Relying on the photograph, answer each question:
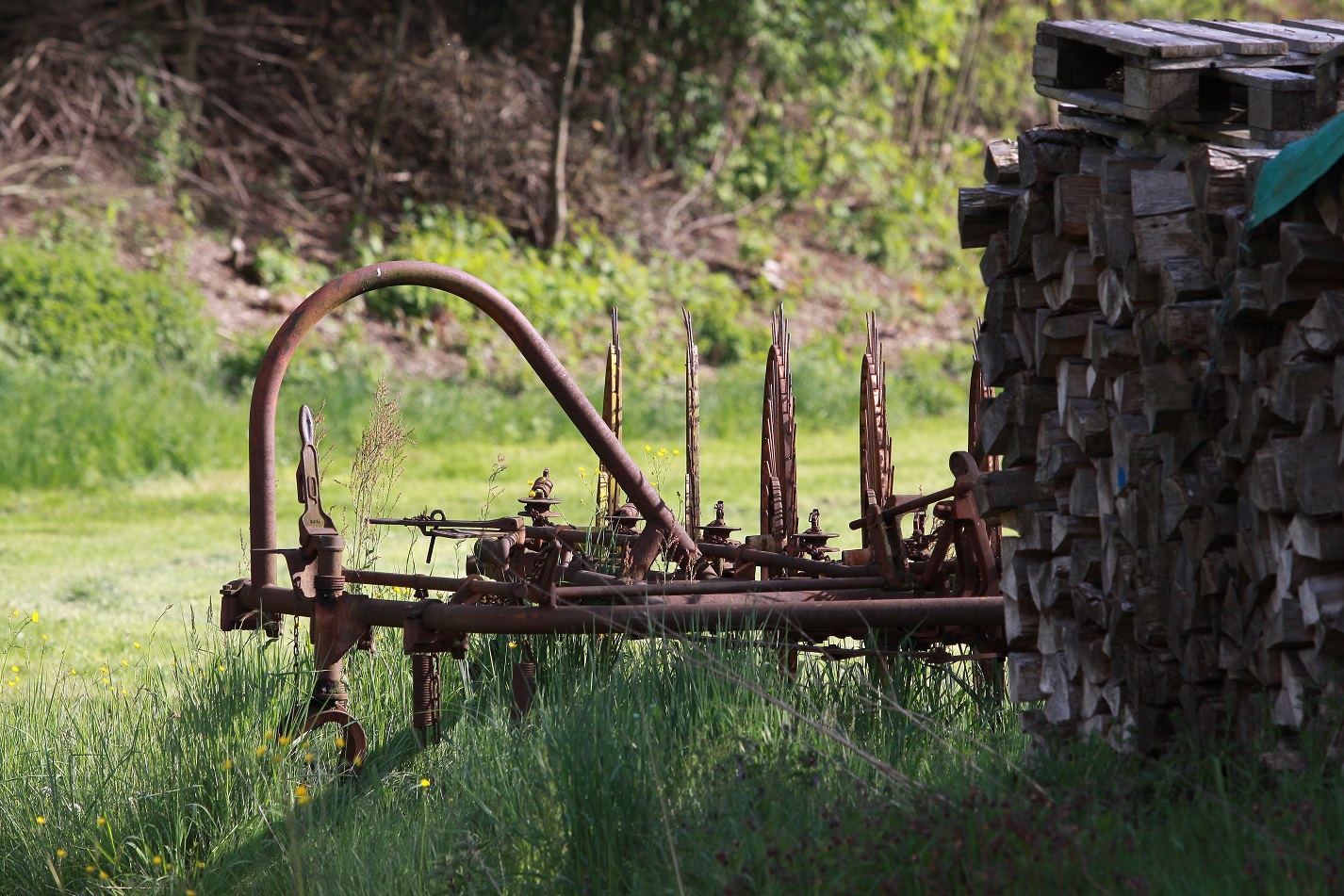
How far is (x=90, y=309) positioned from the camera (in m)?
10.8

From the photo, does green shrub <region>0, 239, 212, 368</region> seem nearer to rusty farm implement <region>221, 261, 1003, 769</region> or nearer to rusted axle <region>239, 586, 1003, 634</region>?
rusty farm implement <region>221, 261, 1003, 769</region>

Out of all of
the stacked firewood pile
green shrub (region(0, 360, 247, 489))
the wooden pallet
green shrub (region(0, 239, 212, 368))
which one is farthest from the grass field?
green shrub (region(0, 239, 212, 368))

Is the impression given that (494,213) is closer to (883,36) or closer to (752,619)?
(883,36)

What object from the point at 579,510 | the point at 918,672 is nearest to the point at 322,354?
the point at 579,510

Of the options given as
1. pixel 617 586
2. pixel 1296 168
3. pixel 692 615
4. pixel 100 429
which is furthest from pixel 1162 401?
pixel 100 429

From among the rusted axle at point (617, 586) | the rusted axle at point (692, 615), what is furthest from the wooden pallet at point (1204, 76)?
the rusted axle at point (617, 586)

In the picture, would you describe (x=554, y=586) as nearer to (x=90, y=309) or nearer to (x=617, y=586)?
(x=617, y=586)

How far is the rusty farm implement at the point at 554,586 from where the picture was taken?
129 inches

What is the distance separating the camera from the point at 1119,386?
290 cm

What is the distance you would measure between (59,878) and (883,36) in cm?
1362

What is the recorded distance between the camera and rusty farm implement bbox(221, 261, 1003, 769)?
129 inches

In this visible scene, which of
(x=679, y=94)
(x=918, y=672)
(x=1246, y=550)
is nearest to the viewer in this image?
(x=1246, y=550)

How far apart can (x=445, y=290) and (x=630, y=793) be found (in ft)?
4.95

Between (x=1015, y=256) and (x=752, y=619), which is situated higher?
(x=1015, y=256)
